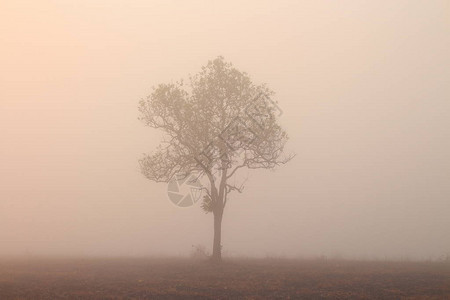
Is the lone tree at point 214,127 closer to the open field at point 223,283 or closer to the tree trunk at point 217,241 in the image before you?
the tree trunk at point 217,241

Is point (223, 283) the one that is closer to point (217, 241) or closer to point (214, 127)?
point (217, 241)

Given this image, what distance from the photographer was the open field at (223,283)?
72.6ft

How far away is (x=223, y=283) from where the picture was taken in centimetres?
2634

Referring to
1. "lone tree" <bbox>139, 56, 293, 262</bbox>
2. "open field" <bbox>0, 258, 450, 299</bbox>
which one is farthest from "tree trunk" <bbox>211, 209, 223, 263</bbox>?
"open field" <bbox>0, 258, 450, 299</bbox>

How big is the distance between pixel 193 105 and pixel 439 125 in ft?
483

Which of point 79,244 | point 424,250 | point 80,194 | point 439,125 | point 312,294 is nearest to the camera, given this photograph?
point 312,294

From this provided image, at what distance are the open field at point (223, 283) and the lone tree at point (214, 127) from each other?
8.54 meters

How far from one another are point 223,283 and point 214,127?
16798 millimetres

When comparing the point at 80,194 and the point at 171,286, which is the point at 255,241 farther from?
the point at 171,286

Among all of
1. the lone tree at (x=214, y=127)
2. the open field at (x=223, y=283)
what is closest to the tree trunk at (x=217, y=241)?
the lone tree at (x=214, y=127)

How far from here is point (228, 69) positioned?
40906mm

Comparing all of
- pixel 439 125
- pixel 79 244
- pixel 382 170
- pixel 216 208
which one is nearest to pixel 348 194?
pixel 382 170

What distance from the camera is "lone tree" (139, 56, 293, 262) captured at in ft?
127

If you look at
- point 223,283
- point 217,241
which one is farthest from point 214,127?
point 223,283
